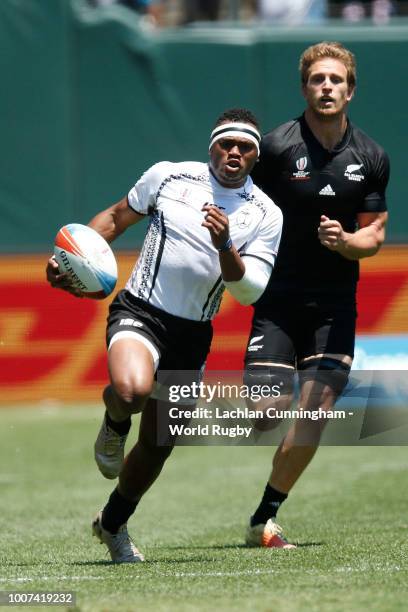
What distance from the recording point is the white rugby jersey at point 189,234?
6.87 metres

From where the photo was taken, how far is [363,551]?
705 centimetres

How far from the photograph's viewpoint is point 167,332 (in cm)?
686

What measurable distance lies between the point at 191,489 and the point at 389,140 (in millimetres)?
6374

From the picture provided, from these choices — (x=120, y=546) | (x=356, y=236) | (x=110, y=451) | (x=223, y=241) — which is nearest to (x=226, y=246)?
(x=223, y=241)

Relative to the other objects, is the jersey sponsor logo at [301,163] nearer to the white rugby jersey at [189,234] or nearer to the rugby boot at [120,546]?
the white rugby jersey at [189,234]

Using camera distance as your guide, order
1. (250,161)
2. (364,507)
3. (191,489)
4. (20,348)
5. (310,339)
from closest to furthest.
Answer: (250,161), (310,339), (364,507), (191,489), (20,348)

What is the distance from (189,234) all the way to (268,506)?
71.1 inches

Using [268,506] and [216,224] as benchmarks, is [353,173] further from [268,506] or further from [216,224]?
[268,506]

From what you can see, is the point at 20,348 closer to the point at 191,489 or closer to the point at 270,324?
the point at 191,489

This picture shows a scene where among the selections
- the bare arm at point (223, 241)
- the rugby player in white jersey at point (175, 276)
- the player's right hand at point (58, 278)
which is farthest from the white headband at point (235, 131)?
the player's right hand at point (58, 278)

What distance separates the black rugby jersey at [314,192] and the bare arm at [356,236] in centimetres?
7

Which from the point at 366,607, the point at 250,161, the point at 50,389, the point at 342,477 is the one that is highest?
A: the point at 250,161

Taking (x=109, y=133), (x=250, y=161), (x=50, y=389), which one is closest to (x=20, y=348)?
(x=50, y=389)

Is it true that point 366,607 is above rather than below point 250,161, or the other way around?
below
